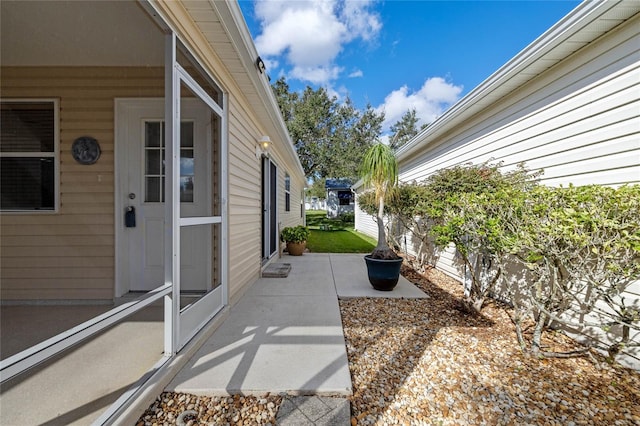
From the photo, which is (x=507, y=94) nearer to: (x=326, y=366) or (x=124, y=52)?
(x=326, y=366)

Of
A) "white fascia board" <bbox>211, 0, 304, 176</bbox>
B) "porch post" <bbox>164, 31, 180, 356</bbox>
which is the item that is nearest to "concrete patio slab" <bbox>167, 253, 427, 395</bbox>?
"porch post" <bbox>164, 31, 180, 356</bbox>

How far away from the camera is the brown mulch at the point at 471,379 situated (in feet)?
5.72

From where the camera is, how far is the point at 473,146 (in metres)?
4.71

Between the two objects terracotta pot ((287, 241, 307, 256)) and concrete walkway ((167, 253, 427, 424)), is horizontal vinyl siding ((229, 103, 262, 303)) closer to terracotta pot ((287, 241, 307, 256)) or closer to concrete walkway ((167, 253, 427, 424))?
concrete walkway ((167, 253, 427, 424))

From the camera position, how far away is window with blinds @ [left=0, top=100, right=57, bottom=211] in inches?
121

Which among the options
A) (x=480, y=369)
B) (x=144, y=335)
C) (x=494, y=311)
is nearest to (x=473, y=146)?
(x=494, y=311)

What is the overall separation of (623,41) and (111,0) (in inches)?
176

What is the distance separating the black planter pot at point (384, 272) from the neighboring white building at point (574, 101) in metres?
2.16

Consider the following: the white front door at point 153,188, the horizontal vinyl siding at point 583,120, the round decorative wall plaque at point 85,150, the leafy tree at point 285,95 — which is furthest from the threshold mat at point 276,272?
the leafy tree at point 285,95

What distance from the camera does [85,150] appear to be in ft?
10.3

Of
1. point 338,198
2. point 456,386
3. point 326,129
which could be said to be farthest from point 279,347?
point 338,198

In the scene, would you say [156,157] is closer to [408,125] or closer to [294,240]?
[294,240]

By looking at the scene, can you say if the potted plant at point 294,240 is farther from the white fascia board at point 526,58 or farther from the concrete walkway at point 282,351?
the white fascia board at point 526,58

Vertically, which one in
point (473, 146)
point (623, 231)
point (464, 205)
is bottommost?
point (623, 231)
